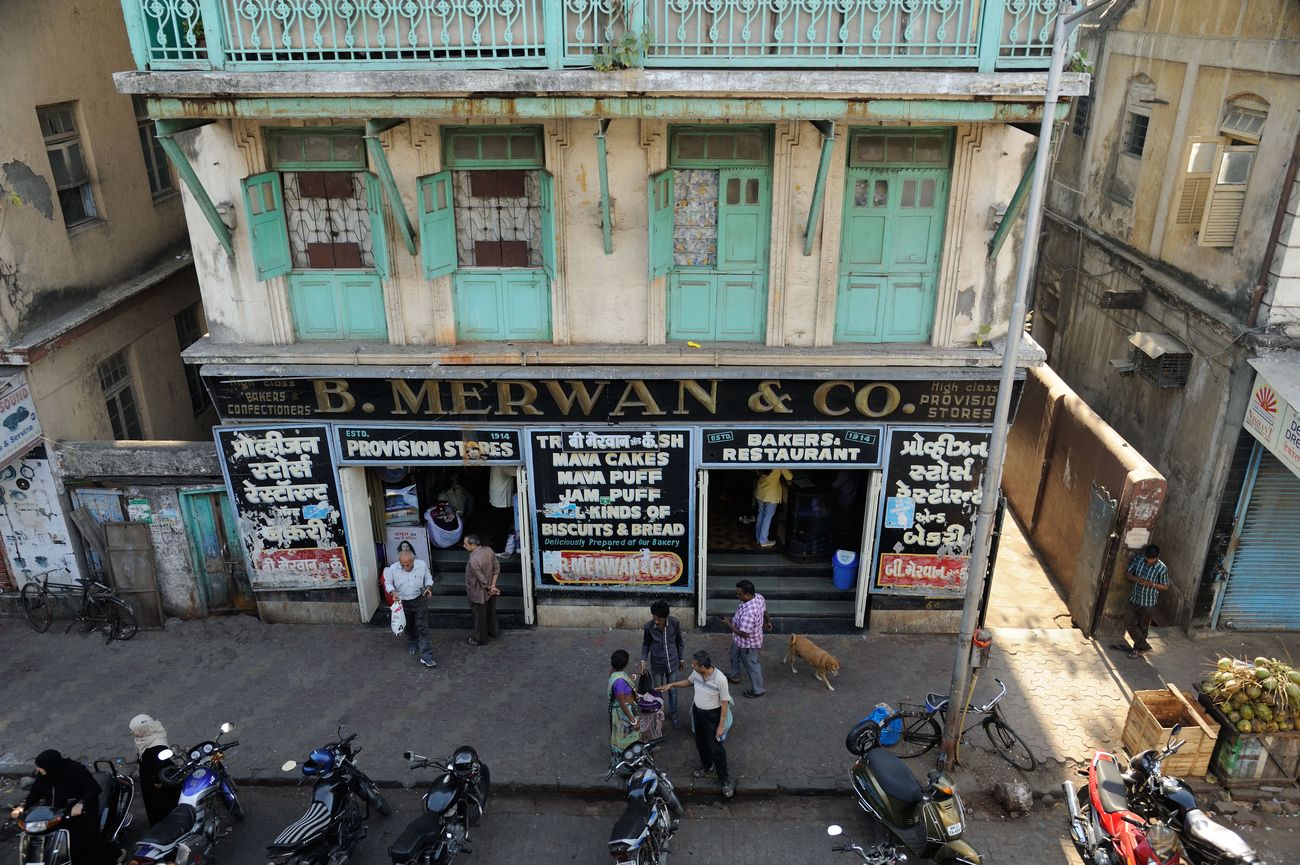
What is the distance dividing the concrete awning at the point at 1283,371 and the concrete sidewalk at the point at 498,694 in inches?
139

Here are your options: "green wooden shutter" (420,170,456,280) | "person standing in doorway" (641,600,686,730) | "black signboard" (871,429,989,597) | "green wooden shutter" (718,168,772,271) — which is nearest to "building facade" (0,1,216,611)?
"green wooden shutter" (420,170,456,280)

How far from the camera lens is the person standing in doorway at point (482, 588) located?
11.2 metres

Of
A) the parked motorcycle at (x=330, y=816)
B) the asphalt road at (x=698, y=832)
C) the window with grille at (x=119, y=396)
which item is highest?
the window with grille at (x=119, y=396)

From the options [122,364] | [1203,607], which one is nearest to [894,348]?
[1203,607]

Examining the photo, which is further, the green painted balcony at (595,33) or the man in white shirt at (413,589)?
the man in white shirt at (413,589)

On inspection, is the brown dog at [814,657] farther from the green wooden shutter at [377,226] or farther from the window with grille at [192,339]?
the window with grille at [192,339]

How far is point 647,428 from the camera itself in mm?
11039

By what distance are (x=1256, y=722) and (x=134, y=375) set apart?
48.0 feet

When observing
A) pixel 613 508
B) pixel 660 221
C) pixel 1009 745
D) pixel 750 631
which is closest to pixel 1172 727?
pixel 1009 745

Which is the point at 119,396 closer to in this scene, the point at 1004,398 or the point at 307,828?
the point at 307,828

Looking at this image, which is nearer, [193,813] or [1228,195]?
[193,813]

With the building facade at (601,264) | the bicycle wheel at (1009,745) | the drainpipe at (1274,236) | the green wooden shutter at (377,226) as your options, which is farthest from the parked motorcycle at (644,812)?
the drainpipe at (1274,236)

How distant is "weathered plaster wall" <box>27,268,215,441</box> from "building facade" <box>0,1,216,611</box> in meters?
0.02

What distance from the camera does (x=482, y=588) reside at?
11.4 m
